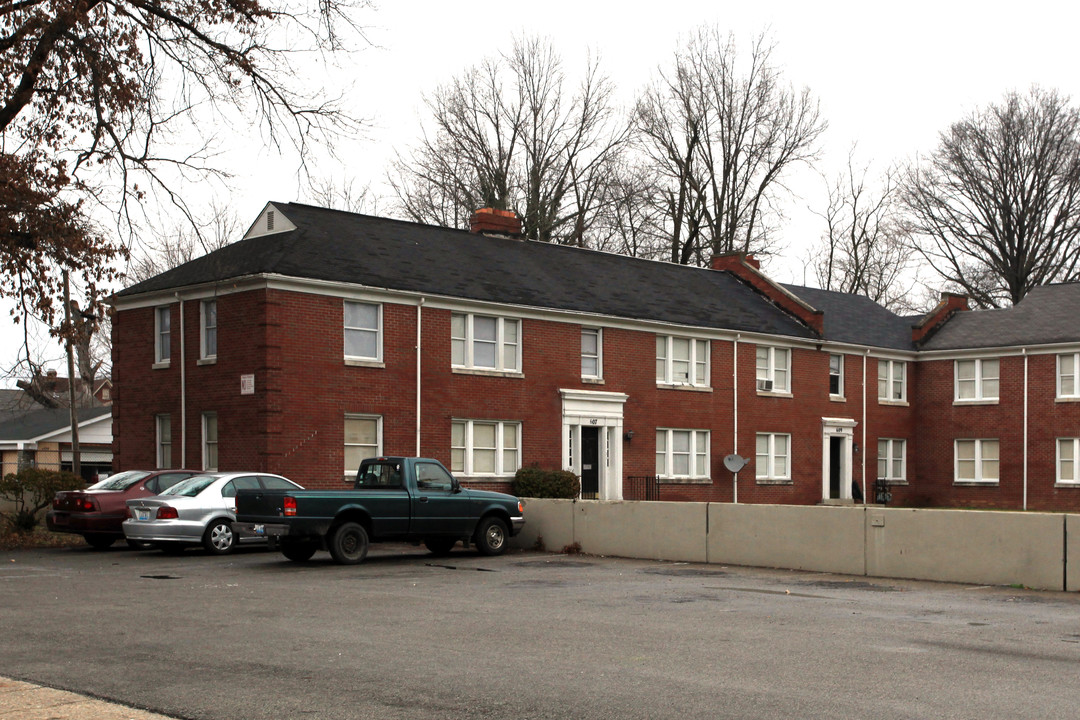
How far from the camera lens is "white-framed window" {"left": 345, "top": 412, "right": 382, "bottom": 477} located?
96.2 feet

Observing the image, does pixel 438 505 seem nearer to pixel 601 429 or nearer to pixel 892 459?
pixel 601 429

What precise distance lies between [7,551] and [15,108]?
8410 mm

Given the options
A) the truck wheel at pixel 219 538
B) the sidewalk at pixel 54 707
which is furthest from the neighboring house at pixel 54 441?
the sidewalk at pixel 54 707

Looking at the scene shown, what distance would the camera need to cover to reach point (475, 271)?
3353 centimetres

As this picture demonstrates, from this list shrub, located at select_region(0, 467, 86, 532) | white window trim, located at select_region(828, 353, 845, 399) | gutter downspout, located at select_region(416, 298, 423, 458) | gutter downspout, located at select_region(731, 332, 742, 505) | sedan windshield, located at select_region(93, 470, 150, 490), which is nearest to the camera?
sedan windshield, located at select_region(93, 470, 150, 490)

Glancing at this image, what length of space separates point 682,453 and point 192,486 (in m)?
18.3

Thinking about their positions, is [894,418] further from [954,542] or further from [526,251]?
[954,542]

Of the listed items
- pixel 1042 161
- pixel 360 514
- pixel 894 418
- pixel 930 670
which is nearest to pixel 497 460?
pixel 360 514

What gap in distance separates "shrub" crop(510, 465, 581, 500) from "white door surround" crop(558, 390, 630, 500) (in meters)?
1.57

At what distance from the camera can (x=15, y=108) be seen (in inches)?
863

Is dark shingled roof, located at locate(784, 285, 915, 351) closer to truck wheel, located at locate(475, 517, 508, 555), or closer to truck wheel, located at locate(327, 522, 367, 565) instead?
truck wheel, located at locate(475, 517, 508, 555)

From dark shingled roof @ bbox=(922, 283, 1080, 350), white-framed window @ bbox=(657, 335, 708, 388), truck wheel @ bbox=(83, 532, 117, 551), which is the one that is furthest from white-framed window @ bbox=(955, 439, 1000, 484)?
truck wheel @ bbox=(83, 532, 117, 551)

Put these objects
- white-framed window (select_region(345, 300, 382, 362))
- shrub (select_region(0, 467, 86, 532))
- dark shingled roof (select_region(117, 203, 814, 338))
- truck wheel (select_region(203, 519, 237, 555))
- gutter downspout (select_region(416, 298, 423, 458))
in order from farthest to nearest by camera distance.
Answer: gutter downspout (select_region(416, 298, 423, 458)) → dark shingled roof (select_region(117, 203, 814, 338)) → white-framed window (select_region(345, 300, 382, 362)) → shrub (select_region(0, 467, 86, 532)) → truck wheel (select_region(203, 519, 237, 555))

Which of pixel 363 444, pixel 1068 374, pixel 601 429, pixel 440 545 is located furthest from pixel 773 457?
pixel 440 545
